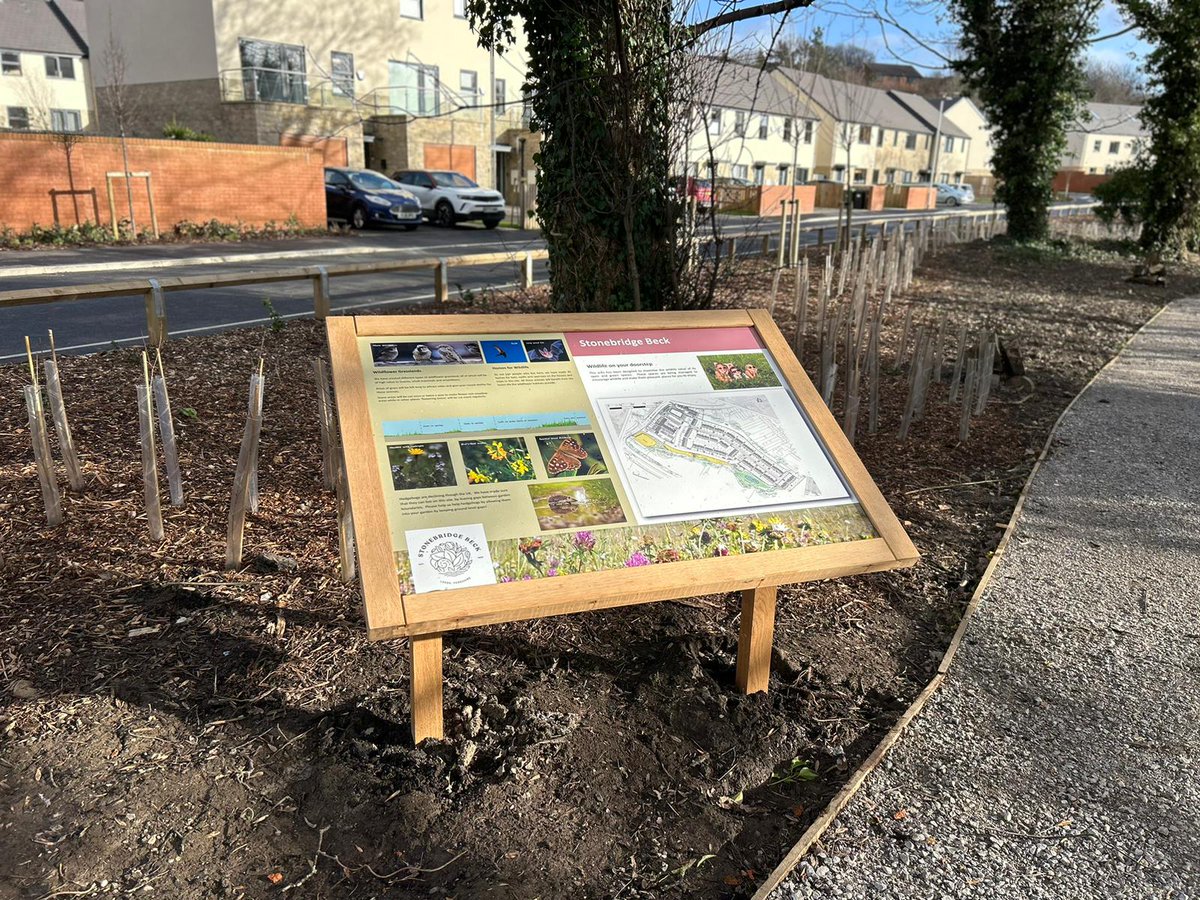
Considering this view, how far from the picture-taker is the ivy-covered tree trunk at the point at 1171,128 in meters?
17.7

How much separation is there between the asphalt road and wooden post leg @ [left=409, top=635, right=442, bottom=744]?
13.5 feet

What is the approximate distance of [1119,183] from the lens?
2128cm

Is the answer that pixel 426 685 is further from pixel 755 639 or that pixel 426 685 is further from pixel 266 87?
pixel 266 87

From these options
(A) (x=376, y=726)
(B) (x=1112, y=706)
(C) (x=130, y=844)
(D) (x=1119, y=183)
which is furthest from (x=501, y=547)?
(D) (x=1119, y=183)

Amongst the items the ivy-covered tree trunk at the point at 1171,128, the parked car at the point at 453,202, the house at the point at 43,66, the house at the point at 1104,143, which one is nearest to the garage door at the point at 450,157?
the parked car at the point at 453,202

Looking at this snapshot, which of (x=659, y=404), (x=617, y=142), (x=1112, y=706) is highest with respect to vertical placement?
(x=617, y=142)

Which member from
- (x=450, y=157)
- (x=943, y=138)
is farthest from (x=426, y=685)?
(x=943, y=138)

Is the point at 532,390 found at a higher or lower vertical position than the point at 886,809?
higher

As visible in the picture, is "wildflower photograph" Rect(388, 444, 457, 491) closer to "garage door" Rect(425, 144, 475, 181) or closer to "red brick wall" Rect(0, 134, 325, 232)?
"red brick wall" Rect(0, 134, 325, 232)

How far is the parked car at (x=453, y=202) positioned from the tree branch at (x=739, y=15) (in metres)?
20.7

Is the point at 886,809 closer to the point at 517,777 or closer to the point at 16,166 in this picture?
the point at 517,777

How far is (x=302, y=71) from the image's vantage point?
97.8 ft

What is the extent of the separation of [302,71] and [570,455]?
31323 mm

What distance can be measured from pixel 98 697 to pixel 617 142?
3608 mm
